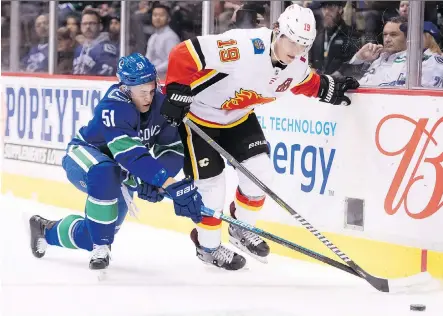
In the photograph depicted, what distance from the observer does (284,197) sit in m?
4.79

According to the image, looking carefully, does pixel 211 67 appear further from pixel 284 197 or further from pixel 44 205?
pixel 44 205

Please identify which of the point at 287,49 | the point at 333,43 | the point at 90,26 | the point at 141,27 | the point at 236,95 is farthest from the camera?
the point at 90,26

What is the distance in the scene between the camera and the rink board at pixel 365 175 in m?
4.16

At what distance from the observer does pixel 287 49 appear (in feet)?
13.3

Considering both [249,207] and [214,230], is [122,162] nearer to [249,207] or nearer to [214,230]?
[214,230]

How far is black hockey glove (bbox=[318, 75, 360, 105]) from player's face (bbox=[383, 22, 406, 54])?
0.27 meters

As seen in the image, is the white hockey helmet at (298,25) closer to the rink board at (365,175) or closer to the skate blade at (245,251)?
the rink board at (365,175)

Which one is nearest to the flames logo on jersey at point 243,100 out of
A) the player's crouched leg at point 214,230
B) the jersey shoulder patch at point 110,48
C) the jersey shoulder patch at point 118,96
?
the player's crouched leg at point 214,230

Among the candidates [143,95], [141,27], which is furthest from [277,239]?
[141,27]

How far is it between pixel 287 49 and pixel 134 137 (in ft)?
2.27

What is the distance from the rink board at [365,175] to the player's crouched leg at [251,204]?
314 millimetres

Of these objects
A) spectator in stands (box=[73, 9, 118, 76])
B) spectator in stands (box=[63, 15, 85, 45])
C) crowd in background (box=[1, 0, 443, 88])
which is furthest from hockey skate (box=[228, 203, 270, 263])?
spectator in stands (box=[63, 15, 85, 45])

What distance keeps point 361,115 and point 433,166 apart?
1.50 feet

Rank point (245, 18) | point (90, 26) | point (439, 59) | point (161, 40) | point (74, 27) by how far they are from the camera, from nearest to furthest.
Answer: point (439, 59) < point (245, 18) < point (161, 40) < point (90, 26) < point (74, 27)
